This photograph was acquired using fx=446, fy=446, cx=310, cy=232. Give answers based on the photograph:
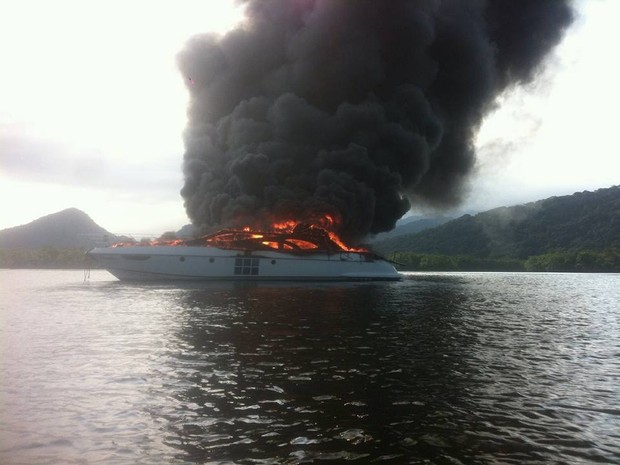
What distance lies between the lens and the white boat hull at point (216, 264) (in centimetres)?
6581

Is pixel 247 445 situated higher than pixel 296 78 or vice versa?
pixel 296 78

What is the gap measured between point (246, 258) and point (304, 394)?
59717 mm

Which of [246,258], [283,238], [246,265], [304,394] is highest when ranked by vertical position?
[283,238]

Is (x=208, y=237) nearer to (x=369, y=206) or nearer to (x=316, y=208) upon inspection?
(x=316, y=208)

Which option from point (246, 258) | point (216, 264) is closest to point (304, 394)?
point (216, 264)

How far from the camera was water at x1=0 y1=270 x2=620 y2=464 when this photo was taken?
8320mm

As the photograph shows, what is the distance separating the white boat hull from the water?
42376mm

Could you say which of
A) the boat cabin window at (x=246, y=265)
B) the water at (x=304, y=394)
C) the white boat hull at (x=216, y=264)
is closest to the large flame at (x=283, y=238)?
the white boat hull at (x=216, y=264)

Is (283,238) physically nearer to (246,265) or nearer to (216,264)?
(246,265)

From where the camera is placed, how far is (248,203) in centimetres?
8269

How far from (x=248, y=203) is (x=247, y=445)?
248ft

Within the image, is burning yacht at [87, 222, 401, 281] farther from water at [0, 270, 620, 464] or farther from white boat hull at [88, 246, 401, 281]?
water at [0, 270, 620, 464]

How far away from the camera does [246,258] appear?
70562 millimetres

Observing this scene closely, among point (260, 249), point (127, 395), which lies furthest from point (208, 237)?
point (127, 395)
